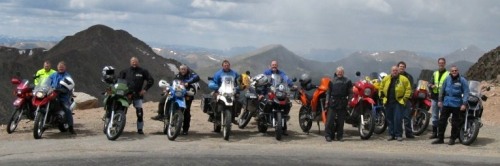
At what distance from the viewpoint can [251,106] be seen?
14.4 m

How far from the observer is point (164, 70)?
120m

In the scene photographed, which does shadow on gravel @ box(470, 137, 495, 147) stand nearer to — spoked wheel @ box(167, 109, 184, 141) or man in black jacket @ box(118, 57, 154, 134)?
spoked wheel @ box(167, 109, 184, 141)

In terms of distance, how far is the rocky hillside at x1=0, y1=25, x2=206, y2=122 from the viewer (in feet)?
325

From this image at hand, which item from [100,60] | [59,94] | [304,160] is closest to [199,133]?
[59,94]

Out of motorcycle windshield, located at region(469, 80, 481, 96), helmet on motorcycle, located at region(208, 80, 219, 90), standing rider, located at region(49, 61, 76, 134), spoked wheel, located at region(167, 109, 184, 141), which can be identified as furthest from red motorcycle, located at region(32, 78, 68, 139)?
motorcycle windshield, located at region(469, 80, 481, 96)

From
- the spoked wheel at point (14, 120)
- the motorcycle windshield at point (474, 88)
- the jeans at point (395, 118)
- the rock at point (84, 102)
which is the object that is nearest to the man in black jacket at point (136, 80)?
the spoked wheel at point (14, 120)

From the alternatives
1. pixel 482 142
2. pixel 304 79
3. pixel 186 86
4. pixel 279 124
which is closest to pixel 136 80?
pixel 186 86

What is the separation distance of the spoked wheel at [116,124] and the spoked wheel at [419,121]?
273 inches

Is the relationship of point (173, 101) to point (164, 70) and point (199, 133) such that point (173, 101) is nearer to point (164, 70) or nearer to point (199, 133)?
point (199, 133)

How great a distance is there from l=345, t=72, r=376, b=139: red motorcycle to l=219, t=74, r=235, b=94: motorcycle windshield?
2.85 m

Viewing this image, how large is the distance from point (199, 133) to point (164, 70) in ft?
349

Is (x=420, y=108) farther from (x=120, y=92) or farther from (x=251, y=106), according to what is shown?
(x=120, y=92)

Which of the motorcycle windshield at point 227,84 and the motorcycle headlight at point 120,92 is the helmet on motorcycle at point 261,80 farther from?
the motorcycle headlight at point 120,92

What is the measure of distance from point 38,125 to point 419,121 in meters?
8.87
